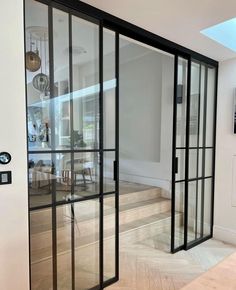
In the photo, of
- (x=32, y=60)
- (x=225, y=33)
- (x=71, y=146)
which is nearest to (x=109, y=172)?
(x=71, y=146)

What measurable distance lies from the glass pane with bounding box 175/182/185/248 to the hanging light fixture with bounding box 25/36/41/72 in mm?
2196

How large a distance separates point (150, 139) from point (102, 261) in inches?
112

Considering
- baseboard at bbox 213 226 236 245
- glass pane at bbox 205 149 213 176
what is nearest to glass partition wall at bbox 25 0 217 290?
glass pane at bbox 205 149 213 176

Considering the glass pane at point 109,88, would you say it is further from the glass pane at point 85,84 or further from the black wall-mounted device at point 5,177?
the black wall-mounted device at point 5,177

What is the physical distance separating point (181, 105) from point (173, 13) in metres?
1.29

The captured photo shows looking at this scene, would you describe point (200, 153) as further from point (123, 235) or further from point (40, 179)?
point (40, 179)

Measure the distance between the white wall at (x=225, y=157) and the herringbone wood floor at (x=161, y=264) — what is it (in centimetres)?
25

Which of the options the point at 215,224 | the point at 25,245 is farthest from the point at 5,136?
the point at 215,224

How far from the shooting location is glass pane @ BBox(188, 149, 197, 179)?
129 inches

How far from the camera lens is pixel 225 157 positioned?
3398 mm

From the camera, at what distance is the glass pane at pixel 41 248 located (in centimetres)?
183

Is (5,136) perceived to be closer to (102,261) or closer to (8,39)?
(8,39)

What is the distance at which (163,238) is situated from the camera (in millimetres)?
3449

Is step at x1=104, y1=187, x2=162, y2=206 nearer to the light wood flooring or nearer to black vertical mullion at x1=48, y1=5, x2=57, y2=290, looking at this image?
black vertical mullion at x1=48, y1=5, x2=57, y2=290
